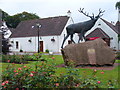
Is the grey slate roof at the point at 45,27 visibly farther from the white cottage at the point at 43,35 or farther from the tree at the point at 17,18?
the tree at the point at 17,18

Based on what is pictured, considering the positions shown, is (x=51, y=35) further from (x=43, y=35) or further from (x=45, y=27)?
(x=45, y=27)

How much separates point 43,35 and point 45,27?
228cm

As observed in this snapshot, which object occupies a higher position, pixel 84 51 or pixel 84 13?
pixel 84 13

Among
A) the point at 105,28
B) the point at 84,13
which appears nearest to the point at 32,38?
the point at 105,28

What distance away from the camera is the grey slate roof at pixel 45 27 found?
29.8m

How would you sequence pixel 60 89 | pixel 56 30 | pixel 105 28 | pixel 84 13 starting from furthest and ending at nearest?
Answer: pixel 105 28 → pixel 56 30 → pixel 84 13 → pixel 60 89

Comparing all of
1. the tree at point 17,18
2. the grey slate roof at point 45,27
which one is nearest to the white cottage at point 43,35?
the grey slate roof at point 45,27

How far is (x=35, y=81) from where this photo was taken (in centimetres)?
427

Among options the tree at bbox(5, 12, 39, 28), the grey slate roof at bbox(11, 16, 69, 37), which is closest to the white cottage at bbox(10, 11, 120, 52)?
the grey slate roof at bbox(11, 16, 69, 37)

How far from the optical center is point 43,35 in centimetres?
3027

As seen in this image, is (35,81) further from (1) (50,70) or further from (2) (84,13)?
(2) (84,13)

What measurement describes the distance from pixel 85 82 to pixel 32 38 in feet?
91.0

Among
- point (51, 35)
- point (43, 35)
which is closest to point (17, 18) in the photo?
point (43, 35)

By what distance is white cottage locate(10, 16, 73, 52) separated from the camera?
2881 cm
